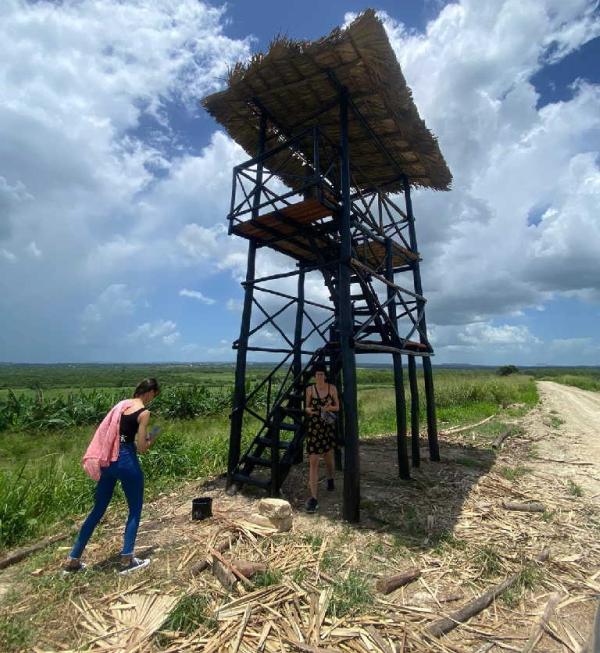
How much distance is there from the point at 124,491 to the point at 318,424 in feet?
11.7

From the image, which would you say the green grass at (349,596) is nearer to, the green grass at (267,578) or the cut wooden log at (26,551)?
the green grass at (267,578)

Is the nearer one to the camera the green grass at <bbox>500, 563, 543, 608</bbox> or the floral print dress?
the green grass at <bbox>500, 563, 543, 608</bbox>

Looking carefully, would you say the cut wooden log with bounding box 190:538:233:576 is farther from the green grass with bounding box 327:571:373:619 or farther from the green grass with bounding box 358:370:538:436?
the green grass with bounding box 358:370:538:436

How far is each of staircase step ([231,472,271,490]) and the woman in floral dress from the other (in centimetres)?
110

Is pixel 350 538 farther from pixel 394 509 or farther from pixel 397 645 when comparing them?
pixel 397 645

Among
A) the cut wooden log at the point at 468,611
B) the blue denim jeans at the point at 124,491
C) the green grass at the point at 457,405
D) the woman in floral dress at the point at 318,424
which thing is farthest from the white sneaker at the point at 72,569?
the green grass at the point at 457,405

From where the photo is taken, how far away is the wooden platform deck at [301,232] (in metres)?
8.09

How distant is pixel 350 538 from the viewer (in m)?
6.16

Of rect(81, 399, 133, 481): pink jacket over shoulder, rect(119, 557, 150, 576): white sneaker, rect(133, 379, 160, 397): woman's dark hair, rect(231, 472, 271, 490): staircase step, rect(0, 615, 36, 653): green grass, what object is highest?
rect(133, 379, 160, 397): woman's dark hair

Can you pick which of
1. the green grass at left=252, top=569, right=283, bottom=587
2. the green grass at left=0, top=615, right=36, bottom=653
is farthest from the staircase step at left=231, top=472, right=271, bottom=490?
the green grass at left=0, top=615, right=36, bottom=653

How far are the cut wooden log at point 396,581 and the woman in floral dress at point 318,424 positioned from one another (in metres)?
2.48

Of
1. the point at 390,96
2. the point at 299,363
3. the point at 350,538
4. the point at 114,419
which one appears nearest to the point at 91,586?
the point at 114,419

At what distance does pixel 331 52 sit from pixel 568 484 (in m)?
10.7

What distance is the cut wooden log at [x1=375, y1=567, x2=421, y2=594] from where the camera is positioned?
473cm
